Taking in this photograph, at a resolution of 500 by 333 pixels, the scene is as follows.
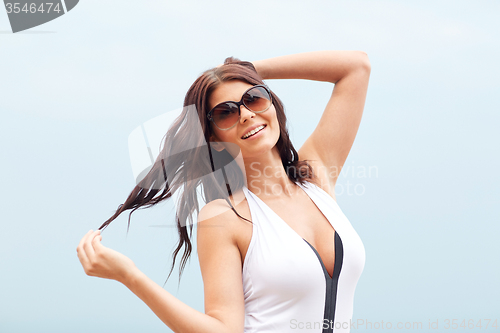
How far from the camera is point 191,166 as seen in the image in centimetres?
232

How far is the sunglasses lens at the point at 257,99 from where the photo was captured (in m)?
2.20

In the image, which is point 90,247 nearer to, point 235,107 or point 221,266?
point 221,266

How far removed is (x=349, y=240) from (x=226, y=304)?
71cm

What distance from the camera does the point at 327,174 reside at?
8.82ft

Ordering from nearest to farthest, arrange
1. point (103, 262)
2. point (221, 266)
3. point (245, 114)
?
1. point (103, 262)
2. point (221, 266)
3. point (245, 114)

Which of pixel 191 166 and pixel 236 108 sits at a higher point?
pixel 236 108

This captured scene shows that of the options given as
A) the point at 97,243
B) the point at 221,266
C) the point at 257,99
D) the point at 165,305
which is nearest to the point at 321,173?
the point at 257,99

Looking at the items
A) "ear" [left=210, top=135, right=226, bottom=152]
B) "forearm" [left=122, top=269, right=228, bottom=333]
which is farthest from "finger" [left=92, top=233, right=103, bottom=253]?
"ear" [left=210, top=135, right=226, bottom=152]

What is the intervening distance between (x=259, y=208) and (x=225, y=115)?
52 centimetres

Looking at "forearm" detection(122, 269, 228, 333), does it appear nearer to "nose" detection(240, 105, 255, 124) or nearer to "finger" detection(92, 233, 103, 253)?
"finger" detection(92, 233, 103, 253)

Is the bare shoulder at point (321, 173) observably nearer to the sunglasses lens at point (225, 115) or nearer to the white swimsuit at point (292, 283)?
the white swimsuit at point (292, 283)

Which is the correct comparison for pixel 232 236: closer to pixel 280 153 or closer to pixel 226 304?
pixel 226 304

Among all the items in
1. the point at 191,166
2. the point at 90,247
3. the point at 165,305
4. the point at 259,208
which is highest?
the point at 191,166

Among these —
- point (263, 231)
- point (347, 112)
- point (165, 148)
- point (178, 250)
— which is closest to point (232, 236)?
point (263, 231)
